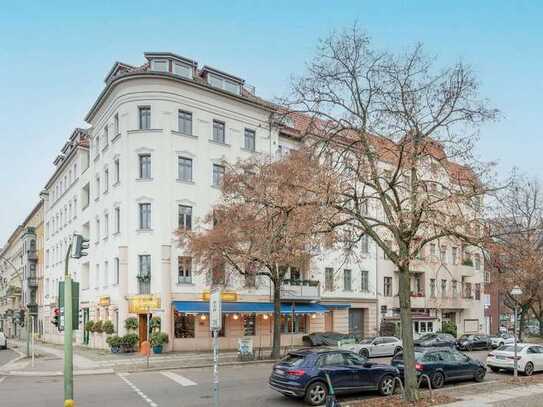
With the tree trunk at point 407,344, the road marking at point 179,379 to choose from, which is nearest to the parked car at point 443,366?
the tree trunk at point 407,344

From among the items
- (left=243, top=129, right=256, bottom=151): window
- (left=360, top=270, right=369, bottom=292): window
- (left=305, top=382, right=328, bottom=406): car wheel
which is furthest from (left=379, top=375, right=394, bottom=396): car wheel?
(left=360, top=270, right=369, bottom=292): window

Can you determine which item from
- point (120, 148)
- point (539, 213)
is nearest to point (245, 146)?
point (120, 148)

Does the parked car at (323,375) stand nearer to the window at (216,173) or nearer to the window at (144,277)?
the window at (144,277)

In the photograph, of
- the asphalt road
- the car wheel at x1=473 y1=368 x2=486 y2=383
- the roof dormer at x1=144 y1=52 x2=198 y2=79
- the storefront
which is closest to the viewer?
the asphalt road

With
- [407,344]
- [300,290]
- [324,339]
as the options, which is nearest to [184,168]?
[300,290]

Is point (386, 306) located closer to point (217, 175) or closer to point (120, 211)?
point (217, 175)

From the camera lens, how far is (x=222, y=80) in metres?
40.9

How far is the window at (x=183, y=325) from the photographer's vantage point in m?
35.8

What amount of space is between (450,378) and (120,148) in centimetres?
2622

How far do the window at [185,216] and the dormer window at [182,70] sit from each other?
8969mm

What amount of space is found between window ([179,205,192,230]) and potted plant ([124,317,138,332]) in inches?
267

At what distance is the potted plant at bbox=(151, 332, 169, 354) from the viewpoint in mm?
33406

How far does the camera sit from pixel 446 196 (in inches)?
612

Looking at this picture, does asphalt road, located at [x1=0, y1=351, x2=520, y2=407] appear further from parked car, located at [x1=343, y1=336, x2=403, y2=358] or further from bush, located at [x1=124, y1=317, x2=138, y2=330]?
bush, located at [x1=124, y1=317, x2=138, y2=330]
